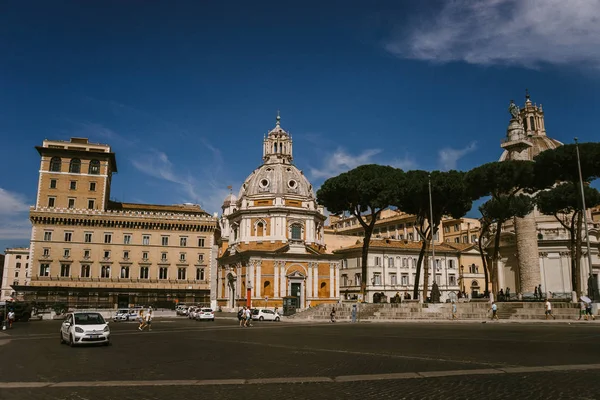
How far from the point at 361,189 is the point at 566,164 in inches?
732

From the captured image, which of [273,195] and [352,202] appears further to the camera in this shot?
[273,195]

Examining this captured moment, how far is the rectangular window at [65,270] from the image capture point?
2936 inches

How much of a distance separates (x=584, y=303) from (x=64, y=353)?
31457 mm

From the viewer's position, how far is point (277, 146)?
7944 centimetres

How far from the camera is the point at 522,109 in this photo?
84.3 meters

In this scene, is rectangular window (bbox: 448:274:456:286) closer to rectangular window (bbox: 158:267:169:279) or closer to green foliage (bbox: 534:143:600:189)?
green foliage (bbox: 534:143:600:189)

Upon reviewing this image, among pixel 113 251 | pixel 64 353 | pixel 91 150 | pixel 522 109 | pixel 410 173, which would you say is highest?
pixel 522 109

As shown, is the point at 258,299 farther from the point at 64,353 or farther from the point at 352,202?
the point at 64,353

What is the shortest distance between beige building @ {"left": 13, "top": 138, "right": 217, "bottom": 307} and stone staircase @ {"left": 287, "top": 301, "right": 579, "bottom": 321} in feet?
136

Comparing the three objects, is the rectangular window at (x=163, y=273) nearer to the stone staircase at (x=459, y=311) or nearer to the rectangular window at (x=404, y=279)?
the rectangular window at (x=404, y=279)

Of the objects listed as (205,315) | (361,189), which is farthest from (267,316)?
(361,189)

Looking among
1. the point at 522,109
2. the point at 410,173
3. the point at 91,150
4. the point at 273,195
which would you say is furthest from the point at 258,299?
the point at 522,109

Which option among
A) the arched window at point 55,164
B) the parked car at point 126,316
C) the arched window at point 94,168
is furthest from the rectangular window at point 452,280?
the arched window at point 55,164

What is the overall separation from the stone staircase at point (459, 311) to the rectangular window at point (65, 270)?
4854 centimetres
